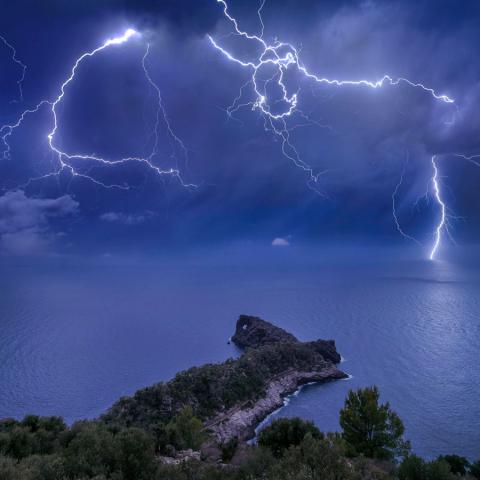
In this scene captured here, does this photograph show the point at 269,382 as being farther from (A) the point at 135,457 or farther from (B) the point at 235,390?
(A) the point at 135,457

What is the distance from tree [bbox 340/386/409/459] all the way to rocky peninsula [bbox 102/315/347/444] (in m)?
8.23

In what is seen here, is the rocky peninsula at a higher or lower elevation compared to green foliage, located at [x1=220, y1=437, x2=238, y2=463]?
higher

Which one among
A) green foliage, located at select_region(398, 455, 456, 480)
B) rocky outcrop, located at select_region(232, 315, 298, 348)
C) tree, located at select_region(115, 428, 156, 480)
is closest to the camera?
tree, located at select_region(115, 428, 156, 480)

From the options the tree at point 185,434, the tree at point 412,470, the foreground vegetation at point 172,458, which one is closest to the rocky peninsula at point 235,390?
the tree at point 185,434

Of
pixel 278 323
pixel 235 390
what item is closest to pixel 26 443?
pixel 235 390

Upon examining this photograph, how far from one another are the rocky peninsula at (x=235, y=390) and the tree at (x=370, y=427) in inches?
324

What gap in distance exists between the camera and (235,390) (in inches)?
1729

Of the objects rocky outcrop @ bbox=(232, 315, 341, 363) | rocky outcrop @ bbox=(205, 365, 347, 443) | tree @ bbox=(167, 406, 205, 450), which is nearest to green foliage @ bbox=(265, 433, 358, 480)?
tree @ bbox=(167, 406, 205, 450)

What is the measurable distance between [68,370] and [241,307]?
66566 millimetres

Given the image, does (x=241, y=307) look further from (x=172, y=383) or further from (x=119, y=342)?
(x=172, y=383)

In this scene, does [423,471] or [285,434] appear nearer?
[423,471]

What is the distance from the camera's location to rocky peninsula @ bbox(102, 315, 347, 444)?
3700 centimetres

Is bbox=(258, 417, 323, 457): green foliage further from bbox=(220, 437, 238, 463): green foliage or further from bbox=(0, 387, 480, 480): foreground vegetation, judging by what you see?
bbox=(220, 437, 238, 463): green foliage

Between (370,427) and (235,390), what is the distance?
725 inches
